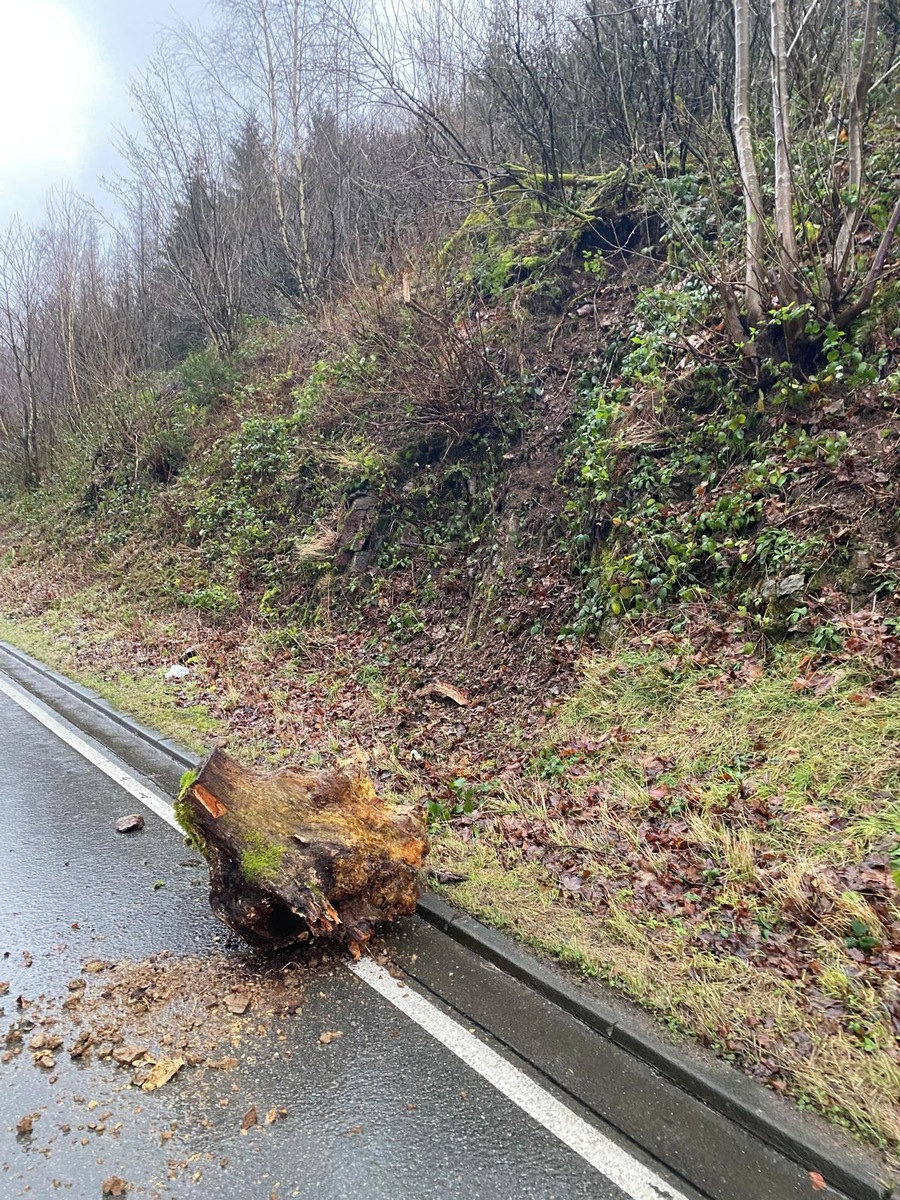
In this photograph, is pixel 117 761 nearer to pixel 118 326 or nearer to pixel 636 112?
pixel 636 112

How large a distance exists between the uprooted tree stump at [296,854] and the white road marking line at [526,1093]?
0.33 metres

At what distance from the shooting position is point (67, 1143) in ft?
8.32

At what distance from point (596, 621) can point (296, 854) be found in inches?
144

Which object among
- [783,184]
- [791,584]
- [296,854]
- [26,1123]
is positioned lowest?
[26,1123]

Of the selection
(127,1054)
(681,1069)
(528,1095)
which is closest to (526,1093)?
(528,1095)

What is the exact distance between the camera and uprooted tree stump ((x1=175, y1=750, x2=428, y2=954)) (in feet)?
11.4

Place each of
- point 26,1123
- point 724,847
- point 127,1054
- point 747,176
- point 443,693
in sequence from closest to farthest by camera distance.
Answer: point 26,1123
point 127,1054
point 724,847
point 747,176
point 443,693

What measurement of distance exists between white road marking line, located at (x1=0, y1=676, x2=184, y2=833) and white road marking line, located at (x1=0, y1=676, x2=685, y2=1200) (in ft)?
7.59

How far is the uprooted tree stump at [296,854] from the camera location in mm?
3467

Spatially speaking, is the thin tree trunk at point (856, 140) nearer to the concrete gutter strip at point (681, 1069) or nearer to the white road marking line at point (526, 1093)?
the concrete gutter strip at point (681, 1069)

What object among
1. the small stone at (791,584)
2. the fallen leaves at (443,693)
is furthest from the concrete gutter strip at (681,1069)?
the small stone at (791,584)

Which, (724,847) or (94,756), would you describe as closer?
(724,847)

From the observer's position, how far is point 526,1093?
8.91 feet

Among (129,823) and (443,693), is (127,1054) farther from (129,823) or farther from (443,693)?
(443,693)
